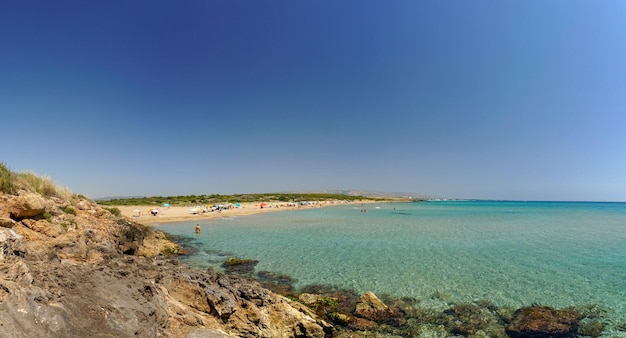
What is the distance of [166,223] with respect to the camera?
131ft

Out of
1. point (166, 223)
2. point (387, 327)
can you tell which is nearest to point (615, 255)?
point (387, 327)

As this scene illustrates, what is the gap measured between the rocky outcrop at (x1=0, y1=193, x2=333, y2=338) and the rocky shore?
21mm

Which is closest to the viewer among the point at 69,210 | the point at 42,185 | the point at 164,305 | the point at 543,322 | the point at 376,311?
the point at 164,305

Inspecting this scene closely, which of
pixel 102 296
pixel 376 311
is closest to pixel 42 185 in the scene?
pixel 102 296

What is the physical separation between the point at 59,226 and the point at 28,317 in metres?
8.03

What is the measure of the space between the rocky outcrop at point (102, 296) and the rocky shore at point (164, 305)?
0.02m

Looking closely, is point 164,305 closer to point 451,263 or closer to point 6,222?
point 6,222

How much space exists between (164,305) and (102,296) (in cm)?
131

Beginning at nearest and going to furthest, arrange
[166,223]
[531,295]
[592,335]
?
1. [592,335]
2. [531,295]
3. [166,223]

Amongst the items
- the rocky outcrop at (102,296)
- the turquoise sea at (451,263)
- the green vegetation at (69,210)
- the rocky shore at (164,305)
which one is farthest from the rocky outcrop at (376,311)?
the green vegetation at (69,210)

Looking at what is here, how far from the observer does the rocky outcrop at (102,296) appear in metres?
4.66

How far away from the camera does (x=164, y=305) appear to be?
668cm

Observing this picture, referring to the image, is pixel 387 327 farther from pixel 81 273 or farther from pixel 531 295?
pixel 81 273

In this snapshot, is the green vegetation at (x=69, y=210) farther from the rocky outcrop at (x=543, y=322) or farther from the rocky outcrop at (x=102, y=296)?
the rocky outcrop at (x=543, y=322)
